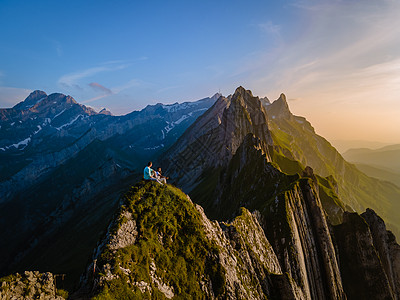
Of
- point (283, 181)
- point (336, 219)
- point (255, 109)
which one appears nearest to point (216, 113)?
point (255, 109)

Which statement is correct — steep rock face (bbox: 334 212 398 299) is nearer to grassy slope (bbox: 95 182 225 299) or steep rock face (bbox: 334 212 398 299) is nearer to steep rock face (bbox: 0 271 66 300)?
grassy slope (bbox: 95 182 225 299)

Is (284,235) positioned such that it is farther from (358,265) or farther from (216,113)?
(216,113)

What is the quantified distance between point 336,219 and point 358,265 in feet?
115

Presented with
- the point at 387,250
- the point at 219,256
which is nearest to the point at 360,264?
the point at 387,250

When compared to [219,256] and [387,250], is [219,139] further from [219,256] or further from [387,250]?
[219,256]

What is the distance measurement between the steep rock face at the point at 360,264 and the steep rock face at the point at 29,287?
50328mm

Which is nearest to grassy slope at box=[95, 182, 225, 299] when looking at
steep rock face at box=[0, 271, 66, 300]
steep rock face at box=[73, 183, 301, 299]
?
steep rock face at box=[73, 183, 301, 299]

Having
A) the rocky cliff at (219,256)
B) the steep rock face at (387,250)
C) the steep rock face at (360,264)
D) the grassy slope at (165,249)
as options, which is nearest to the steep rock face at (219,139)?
the steep rock face at (387,250)

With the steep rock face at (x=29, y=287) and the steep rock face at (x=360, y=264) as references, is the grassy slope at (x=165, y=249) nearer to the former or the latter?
the steep rock face at (x=29, y=287)

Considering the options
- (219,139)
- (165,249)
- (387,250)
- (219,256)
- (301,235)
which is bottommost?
(387,250)

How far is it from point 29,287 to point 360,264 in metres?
53.6

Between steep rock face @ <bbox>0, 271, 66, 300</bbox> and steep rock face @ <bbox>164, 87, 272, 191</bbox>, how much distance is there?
93018 mm

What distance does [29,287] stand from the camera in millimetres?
13367

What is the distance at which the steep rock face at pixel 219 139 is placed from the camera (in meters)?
122
